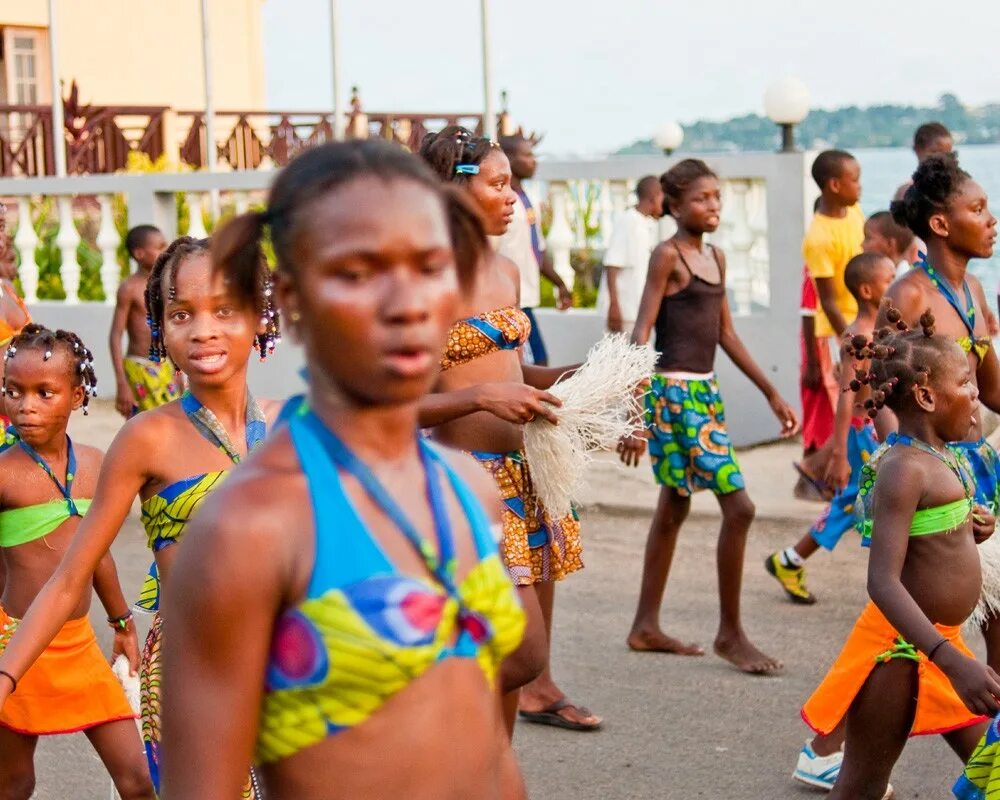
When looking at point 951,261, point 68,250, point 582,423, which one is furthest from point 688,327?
point 68,250

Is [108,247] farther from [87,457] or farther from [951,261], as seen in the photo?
[951,261]

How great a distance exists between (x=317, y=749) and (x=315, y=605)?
21 cm

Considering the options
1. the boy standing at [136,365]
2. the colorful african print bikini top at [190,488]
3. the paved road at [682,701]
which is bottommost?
the paved road at [682,701]

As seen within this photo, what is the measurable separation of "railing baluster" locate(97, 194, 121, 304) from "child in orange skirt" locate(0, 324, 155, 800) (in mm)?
9129

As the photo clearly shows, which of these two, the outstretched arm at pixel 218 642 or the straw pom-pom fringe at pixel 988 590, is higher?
the outstretched arm at pixel 218 642

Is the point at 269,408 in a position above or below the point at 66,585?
above

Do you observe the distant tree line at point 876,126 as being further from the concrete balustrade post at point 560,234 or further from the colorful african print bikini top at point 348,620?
the colorful african print bikini top at point 348,620

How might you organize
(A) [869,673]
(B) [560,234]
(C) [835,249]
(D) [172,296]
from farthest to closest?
(B) [560,234]
(C) [835,249]
(A) [869,673]
(D) [172,296]

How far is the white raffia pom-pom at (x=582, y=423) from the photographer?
5066mm

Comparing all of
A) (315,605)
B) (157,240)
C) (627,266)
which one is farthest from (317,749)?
(627,266)

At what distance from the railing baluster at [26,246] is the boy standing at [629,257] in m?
5.49

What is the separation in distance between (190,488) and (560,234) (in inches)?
351

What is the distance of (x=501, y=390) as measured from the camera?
4.71 meters

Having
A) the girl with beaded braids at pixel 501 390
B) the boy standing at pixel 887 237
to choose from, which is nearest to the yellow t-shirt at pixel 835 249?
the boy standing at pixel 887 237
